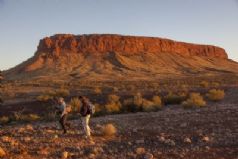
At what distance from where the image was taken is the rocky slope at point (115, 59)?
11206 cm

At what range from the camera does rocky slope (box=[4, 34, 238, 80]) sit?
112 m

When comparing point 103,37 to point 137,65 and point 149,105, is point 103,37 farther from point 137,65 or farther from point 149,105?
point 149,105

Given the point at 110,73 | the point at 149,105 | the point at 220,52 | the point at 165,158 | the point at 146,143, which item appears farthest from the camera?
the point at 220,52

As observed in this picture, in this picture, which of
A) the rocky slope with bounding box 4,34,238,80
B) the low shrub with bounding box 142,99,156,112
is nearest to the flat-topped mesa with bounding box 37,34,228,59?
the rocky slope with bounding box 4,34,238,80

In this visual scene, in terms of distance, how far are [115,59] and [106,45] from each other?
10510 millimetres

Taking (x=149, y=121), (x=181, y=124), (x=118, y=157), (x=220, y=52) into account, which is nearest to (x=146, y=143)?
(x=118, y=157)

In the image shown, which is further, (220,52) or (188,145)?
(220,52)

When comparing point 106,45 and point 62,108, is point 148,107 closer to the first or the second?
point 62,108

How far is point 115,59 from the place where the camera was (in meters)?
127

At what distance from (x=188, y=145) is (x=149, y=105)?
13.1 meters

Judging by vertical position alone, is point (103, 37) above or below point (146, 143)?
above

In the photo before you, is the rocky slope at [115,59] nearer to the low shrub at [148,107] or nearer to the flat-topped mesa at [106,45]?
the flat-topped mesa at [106,45]

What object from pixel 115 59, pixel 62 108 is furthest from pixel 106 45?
pixel 62 108

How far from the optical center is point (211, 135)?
17.5 metres
